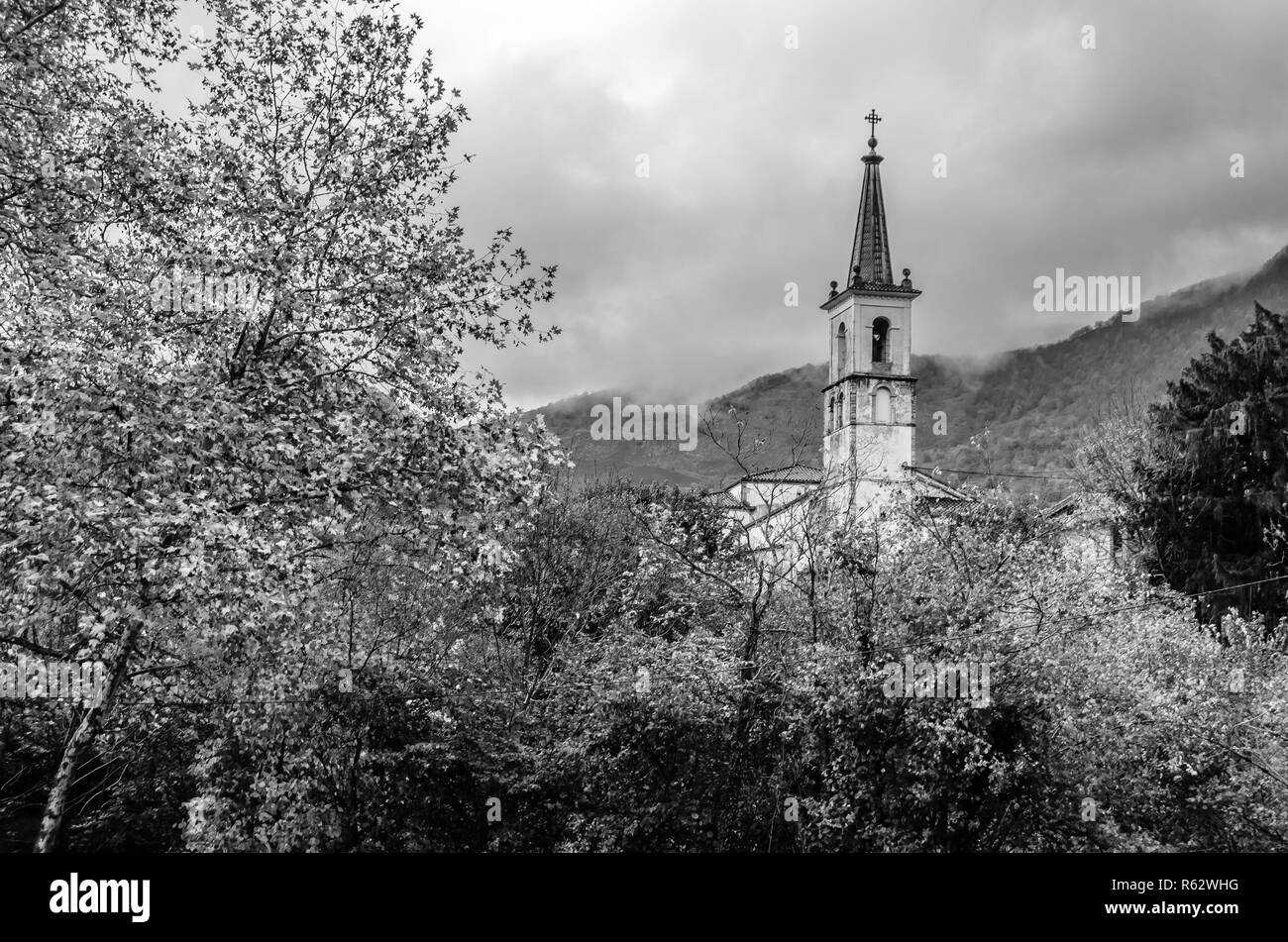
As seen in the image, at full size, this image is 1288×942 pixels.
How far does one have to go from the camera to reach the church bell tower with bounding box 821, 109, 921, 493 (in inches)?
2253

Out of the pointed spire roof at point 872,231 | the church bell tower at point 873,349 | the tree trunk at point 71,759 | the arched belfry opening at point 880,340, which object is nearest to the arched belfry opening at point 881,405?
the church bell tower at point 873,349

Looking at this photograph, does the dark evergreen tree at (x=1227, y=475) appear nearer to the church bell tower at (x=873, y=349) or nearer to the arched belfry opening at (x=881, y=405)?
the church bell tower at (x=873, y=349)

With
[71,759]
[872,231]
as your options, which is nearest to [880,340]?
[872,231]

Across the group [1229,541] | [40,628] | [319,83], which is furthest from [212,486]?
[1229,541]

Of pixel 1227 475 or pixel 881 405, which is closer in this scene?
pixel 1227 475

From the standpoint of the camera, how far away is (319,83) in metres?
11.5

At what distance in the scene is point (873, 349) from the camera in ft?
193

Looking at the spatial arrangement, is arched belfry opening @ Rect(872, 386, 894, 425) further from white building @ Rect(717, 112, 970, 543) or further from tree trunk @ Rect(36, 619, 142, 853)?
tree trunk @ Rect(36, 619, 142, 853)

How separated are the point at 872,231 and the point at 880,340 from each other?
232 inches

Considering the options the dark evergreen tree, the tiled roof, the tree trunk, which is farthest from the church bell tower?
the tree trunk

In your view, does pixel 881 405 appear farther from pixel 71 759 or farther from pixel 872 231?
pixel 71 759
